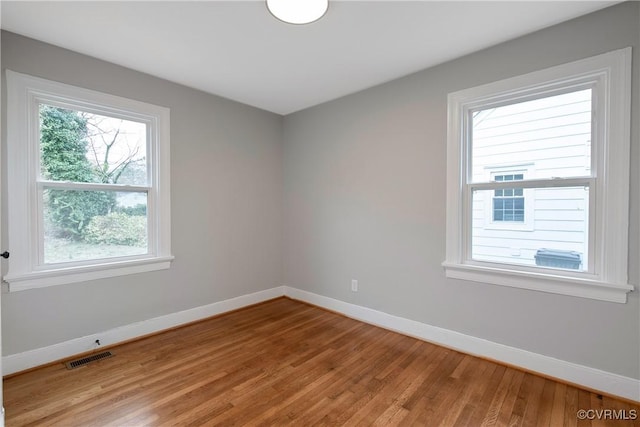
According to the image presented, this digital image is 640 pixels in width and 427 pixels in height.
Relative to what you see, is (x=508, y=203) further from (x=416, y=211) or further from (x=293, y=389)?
(x=293, y=389)

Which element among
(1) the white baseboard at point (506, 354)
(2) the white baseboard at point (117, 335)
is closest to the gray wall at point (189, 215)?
(2) the white baseboard at point (117, 335)

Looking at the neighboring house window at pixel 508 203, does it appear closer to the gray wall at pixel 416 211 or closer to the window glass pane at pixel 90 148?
Answer: the gray wall at pixel 416 211

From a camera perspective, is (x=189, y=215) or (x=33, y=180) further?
(x=189, y=215)

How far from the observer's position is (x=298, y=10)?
189 cm

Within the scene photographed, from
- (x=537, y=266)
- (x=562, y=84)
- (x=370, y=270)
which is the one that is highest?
(x=562, y=84)

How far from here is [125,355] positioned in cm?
252

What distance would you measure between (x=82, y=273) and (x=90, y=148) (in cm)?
111

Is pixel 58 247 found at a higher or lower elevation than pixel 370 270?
higher

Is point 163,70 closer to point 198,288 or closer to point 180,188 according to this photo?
point 180,188

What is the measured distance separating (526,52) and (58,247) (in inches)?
162

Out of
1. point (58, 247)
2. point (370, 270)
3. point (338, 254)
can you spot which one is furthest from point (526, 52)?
point (58, 247)

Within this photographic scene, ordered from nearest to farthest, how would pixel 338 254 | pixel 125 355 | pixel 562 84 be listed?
1. pixel 562 84
2. pixel 125 355
3. pixel 338 254

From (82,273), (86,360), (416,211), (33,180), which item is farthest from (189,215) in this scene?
(416,211)

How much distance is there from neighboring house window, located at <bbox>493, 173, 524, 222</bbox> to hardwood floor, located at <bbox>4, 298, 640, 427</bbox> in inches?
47.5
